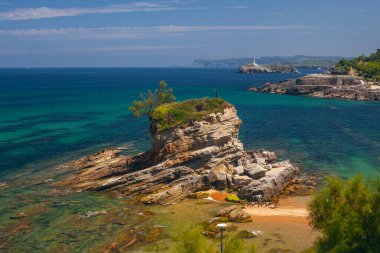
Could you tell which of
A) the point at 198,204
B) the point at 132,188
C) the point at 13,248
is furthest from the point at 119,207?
the point at 13,248

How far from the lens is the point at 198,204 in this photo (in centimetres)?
4666

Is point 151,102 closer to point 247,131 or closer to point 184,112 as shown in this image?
point 184,112

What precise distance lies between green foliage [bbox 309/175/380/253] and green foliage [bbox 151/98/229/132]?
96.5ft

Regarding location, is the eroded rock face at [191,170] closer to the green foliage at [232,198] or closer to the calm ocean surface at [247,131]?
the green foliage at [232,198]

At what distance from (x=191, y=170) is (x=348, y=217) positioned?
29910 millimetres

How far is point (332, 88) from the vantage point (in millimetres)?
163125

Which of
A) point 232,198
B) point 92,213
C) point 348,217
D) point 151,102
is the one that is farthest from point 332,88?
point 348,217

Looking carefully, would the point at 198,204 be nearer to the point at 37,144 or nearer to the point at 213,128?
the point at 213,128

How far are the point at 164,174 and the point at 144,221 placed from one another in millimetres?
10725

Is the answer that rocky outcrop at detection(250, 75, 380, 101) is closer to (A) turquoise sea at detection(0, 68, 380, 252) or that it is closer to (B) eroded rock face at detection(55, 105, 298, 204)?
(A) turquoise sea at detection(0, 68, 380, 252)

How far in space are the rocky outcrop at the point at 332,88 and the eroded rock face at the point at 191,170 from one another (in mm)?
109369

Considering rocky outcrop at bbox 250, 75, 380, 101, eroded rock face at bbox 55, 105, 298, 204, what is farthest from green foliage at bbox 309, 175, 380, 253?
rocky outcrop at bbox 250, 75, 380, 101

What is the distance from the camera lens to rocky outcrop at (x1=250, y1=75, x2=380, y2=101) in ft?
502

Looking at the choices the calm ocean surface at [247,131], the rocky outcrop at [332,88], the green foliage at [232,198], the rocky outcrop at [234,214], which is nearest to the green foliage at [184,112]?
the green foliage at [232,198]
